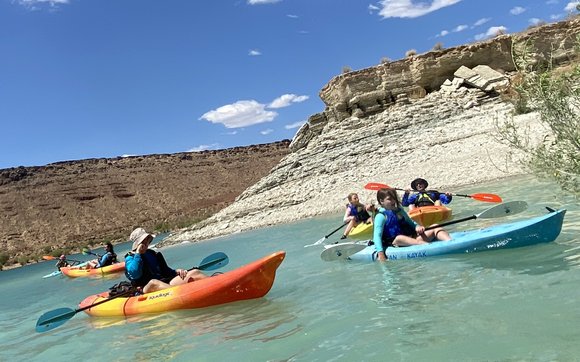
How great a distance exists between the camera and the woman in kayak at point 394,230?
627 cm

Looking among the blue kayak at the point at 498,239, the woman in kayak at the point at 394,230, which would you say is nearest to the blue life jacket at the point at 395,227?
the woman in kayak at the point at 394,230

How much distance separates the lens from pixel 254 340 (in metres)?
4.25

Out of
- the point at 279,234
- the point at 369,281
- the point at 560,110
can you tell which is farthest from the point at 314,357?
the point at 279,234

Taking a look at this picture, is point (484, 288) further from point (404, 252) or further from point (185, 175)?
point (185, 175)

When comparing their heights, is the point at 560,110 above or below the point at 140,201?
below

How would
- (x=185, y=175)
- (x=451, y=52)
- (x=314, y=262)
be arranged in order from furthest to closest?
(x=185, y=175), (x=451, y=52), (x=314, y=262)

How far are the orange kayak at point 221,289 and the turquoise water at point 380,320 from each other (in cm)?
12

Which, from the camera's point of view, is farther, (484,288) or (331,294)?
(331,294)

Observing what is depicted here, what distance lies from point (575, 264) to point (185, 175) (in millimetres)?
60033

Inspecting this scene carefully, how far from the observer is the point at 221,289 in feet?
19.0

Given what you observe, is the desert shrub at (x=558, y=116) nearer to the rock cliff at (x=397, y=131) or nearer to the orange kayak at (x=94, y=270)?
the rock cliff at (x=397, y=131)

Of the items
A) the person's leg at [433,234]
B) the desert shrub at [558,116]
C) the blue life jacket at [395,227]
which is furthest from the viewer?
the blue life jacket at [395,227]

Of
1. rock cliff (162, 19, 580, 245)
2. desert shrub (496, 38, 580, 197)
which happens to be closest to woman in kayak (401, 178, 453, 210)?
desert shrub (496, 38, 580, 197)

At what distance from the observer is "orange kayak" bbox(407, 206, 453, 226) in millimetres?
8578
